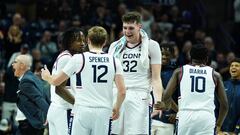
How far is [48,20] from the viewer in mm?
21078

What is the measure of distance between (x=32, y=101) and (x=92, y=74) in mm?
2550

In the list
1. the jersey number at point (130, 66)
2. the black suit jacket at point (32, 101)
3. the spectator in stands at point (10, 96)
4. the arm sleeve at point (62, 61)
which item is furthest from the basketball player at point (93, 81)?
the spectator in stands at point (10, 96)

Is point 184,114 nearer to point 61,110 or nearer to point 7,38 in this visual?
point 61,110

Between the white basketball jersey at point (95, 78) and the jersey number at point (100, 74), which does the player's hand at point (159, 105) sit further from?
the jersey number at point (100, 74)

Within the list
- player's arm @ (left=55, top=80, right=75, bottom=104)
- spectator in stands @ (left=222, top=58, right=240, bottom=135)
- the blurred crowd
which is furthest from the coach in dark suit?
the blurred crowd

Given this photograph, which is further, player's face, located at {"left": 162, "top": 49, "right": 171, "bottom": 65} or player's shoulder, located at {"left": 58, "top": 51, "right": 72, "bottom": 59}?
player's face, located at {"left": 162, "top": 49, "right": 171, "bottom": 65}

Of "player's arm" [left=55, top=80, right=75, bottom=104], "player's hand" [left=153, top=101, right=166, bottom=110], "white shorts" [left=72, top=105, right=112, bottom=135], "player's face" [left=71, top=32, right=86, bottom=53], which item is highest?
"player's face" [left=71, top=32, right=86, bottom=53]

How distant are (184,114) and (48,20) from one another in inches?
450

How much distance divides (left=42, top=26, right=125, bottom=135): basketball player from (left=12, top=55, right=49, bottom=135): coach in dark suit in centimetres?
222

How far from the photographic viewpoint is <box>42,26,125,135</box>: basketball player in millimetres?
9312

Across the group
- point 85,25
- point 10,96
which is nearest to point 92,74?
point 10,96

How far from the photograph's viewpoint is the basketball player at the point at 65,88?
10.1m

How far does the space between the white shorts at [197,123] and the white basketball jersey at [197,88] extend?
84 mm

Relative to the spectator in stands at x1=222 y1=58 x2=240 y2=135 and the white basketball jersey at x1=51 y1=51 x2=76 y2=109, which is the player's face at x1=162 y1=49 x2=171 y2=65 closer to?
the spectator in stands at x1=222 y1=58 x2=240 y2=135
